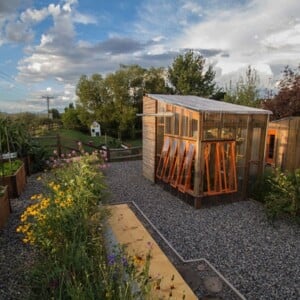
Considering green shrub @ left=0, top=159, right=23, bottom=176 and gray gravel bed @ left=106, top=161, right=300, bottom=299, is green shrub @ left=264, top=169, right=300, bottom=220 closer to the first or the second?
gray gravel bed @ left=106, top=161, right=300, bottom=299

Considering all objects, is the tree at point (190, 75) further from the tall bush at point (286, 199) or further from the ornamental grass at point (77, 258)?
the ornamental grass at point (77, 258)

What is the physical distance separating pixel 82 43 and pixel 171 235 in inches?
314

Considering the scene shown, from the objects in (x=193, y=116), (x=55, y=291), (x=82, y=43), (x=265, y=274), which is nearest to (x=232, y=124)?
(x=193, y=116)

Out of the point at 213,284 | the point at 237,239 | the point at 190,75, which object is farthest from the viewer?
the point at 190,75

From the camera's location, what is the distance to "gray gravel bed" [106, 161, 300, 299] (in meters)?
2.78

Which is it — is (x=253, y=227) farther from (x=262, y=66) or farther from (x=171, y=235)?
(x=262, y=66)

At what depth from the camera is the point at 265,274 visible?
2.89m

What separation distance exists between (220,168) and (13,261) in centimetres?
401

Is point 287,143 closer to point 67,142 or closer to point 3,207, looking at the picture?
point 3,207

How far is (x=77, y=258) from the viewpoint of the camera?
6.56 feet

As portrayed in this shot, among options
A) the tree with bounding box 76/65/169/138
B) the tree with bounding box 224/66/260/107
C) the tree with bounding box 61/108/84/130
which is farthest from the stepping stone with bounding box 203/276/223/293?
the tree with bounding box 61/108/84/130

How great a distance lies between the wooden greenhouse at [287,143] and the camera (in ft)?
21.4

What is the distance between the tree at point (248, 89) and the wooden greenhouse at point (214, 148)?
599cm

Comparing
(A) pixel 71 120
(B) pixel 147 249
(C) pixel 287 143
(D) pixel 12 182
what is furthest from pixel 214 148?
(A) pixel 71 120
